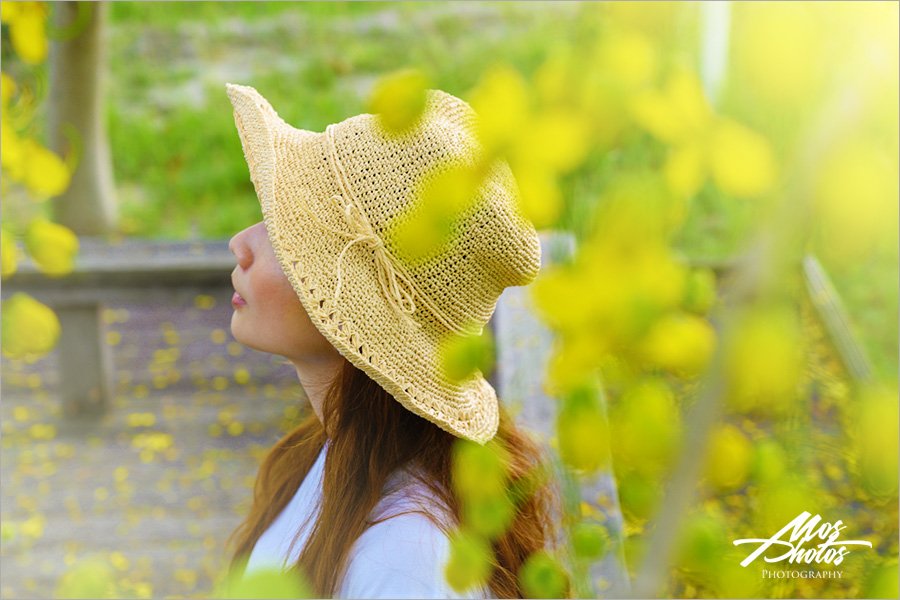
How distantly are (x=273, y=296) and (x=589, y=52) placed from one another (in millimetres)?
791

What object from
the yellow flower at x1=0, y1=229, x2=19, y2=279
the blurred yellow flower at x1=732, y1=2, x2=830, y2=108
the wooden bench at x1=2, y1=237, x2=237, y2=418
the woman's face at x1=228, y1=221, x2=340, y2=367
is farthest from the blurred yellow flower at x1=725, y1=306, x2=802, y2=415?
the wooden bench at x1=2, y1=237, x2=237, y2=418

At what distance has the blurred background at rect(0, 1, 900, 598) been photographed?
1.12 feet

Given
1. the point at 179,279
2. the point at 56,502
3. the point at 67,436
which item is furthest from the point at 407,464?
the point at 67,436

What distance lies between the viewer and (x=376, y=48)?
5.49m

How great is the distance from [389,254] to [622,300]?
0.68 m

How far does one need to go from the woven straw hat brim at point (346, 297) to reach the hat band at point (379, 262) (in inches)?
0.4

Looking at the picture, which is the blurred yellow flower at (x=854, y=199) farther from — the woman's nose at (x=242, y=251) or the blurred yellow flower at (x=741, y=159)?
the woman's nose at (x=242, y=251)

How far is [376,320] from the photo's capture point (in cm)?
102

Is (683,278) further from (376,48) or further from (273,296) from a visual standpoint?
(376,48)

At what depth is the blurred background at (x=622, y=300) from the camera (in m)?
0.34

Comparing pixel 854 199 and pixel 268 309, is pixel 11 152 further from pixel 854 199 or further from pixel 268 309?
pixel 854 199

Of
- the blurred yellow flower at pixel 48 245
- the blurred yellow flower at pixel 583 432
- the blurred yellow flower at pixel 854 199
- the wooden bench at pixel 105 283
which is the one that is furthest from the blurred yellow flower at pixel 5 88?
the wooden bench at pixel 105 283

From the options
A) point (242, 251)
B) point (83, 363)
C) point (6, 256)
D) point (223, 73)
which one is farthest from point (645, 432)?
point (223, 73)
